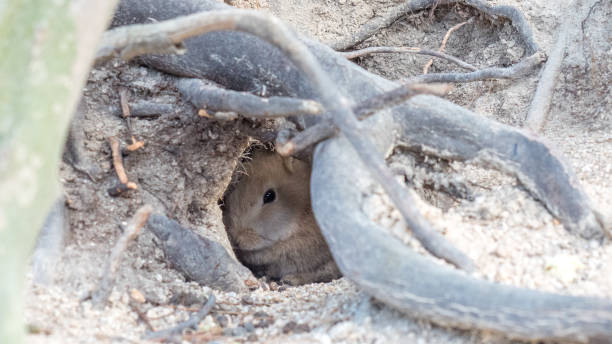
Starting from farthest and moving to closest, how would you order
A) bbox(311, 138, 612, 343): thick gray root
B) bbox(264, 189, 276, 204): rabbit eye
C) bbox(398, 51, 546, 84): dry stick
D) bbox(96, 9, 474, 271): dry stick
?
bbox(264, 189, 276, 204): rabbit eye, bbox(398, 51, 546, 84): dry stick, bbox(96, 9, 474, 271): dry stick, bbox(311, 138, 612, 343): thick gray root

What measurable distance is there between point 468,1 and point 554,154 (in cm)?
185

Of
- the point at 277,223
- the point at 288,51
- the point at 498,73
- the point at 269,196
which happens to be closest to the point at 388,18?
the point at 498,73

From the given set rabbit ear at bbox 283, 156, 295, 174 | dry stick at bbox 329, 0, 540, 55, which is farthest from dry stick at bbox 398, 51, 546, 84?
rabbit ear at bbox 283, 156, 295, 174

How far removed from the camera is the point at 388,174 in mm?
1688

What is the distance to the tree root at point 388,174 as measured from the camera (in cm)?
139

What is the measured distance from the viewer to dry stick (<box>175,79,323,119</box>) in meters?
1.75

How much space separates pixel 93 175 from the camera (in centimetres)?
238

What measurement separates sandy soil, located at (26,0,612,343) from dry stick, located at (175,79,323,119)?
0.24 metres

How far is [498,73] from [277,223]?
1.70m

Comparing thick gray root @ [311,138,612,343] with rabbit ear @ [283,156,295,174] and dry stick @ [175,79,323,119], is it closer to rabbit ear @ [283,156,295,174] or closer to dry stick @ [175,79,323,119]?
dry stick @ [175,79,323,119]

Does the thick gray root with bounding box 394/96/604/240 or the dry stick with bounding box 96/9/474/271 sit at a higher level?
the thick gray root with bounding box 394/96/604/240

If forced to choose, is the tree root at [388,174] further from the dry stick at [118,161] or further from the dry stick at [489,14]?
the dry stick at [489,14]

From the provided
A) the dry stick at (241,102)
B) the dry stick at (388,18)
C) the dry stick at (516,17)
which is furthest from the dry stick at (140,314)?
the dry stick at (516,17)

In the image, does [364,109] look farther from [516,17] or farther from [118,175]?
[516,17]
